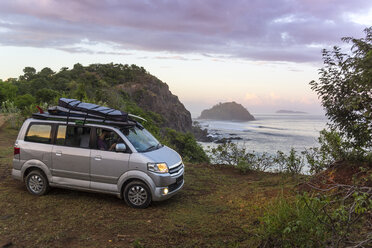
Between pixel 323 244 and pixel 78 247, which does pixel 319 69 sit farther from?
pixel 78 247

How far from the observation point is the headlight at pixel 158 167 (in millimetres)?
6578

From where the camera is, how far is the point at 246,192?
27.8ft

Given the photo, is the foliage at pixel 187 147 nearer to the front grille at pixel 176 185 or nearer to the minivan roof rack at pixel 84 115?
the front grille at pixel 176 185

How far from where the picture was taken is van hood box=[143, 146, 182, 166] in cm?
671

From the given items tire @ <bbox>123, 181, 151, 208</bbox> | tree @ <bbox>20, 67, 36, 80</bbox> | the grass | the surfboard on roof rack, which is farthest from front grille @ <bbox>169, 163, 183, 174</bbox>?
tree @ <bbox>20, 67, 36, 80</bbox>

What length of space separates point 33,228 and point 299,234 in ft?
15.5

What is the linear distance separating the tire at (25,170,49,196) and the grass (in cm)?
19

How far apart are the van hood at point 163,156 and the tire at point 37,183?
269 centimetres

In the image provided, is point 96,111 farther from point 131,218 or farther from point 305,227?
point 305,227

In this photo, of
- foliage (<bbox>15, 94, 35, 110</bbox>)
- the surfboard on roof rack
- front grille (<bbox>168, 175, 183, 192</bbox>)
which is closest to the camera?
front grille (<bbox>168, 175, 183, 192</bbox>)

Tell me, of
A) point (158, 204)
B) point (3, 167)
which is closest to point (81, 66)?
point (3, 167)

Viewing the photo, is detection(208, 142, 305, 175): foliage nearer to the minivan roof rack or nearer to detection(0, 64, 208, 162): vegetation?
detection(0, 64, 208, 162): vegetation

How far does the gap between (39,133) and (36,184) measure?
126cm

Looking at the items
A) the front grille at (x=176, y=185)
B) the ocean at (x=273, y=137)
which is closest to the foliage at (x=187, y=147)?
the ocean at (x=273, y=137)
